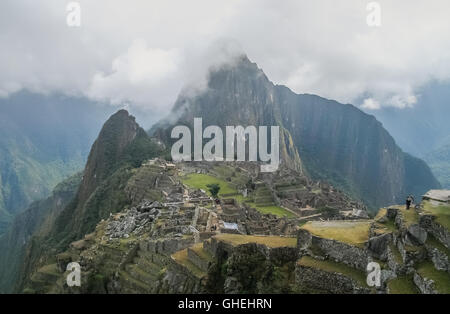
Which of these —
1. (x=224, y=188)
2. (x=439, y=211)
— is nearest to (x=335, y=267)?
(x=439, y=211)

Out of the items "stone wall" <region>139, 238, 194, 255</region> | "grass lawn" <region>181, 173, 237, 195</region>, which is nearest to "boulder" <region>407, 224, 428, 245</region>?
"stone wall" <region>139, 238, 194, 255</region>

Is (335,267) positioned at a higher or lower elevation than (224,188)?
lower

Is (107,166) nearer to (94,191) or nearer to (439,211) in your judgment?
(94,191)

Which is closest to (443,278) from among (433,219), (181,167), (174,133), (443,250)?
(443,250)

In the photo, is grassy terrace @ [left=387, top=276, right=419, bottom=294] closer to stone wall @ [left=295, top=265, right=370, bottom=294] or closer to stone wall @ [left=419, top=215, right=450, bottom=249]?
stone wall @ [left=295, top=265, right=370, bottom=294]

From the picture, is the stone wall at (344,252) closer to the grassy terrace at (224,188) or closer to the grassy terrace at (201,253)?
the grassy terrace at (201,253)

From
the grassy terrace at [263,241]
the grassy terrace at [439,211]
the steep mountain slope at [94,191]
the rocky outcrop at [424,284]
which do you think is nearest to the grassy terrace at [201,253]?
the grassy terrace at [263,241]

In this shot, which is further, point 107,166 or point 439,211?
point 107,166
